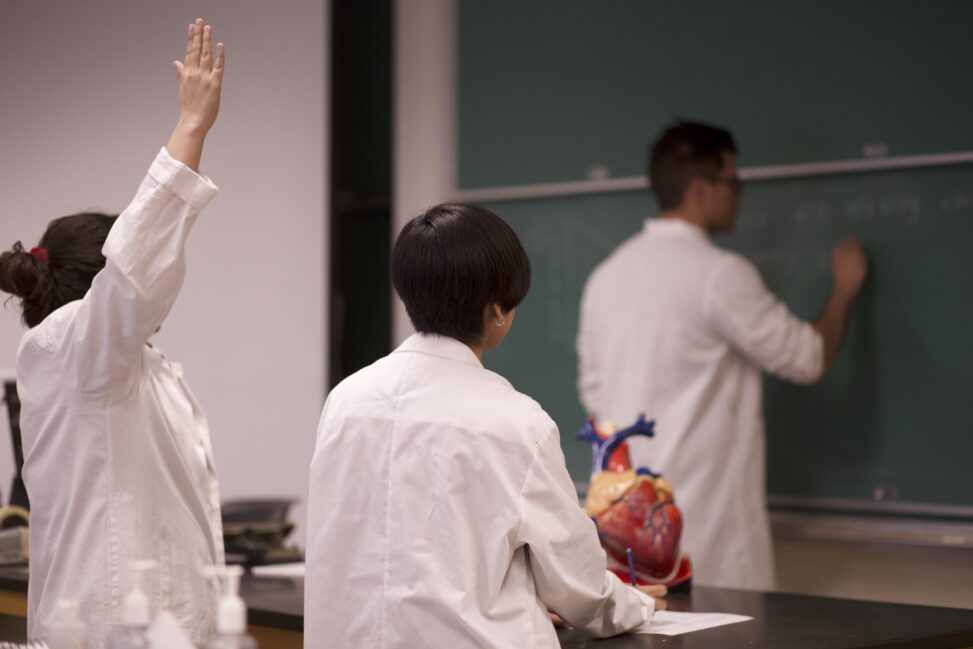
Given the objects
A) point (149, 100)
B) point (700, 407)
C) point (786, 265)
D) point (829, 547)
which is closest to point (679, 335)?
point (700, 407)

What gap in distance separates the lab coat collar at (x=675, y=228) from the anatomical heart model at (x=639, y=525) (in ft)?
4.06

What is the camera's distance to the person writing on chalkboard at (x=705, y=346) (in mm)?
3354

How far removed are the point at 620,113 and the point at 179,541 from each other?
239 cm

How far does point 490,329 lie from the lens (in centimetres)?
175

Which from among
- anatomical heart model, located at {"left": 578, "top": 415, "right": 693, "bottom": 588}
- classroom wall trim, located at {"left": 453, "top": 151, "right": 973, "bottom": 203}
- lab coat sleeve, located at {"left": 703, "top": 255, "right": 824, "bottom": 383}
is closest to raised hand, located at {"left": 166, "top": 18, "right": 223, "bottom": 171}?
anatomical heart model, located at {"left": 578, "top": 415, "right": 693, "bottom": 588}

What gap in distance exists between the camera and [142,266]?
184cm

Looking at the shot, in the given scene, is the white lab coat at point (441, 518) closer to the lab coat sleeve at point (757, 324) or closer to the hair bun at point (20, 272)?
the hair bun at point (20, 272)

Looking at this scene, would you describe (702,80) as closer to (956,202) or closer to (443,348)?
(956,202)

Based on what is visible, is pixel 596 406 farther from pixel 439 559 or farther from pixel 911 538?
pixel 439 559

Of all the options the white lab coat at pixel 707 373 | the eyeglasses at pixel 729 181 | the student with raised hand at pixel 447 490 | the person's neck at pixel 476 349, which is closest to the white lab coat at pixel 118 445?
the student with raised hand at pixel 447 490

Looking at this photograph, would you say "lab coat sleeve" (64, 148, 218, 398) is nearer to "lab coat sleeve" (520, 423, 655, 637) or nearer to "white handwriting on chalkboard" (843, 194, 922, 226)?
"lab coat sleeve" (520, 423, 655, 637)

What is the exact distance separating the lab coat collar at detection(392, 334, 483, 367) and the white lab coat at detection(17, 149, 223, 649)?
39 cm

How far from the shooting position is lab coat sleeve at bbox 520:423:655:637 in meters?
1.63

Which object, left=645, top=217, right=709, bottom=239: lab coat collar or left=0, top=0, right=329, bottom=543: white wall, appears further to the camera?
left=0, top=0, right=329, bottom=543: white wall
